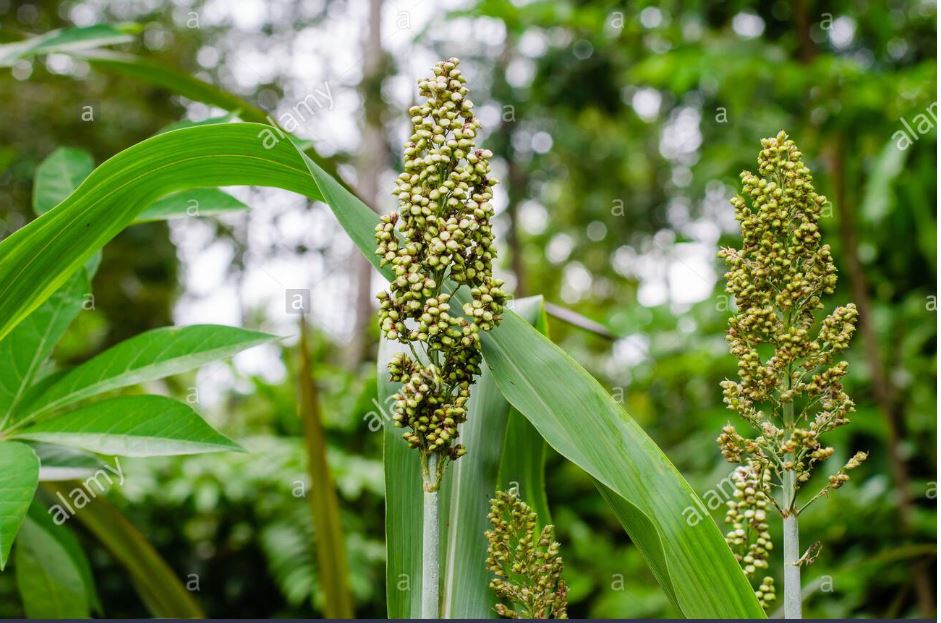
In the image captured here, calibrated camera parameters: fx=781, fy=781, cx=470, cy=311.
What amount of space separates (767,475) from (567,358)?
0.15m

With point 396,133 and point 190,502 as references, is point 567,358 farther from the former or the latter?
point 396,133

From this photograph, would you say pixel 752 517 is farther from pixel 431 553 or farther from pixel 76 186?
pixel 76 186

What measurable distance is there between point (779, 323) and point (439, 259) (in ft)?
0.76

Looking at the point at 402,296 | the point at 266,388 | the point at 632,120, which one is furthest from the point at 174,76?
the point at 632,120

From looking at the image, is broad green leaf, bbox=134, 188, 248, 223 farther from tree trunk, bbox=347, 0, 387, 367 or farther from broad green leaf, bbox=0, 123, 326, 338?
tree trunk, bbox=347, 0, 387, 367

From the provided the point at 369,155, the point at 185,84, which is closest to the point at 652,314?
the point at 185,84

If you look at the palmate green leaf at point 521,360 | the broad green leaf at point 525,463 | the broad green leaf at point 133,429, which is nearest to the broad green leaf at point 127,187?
the palmate green leaf at point 521,360

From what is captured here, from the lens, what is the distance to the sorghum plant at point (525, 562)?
52cm

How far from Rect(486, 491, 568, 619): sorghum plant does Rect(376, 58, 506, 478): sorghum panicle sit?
0.08 m

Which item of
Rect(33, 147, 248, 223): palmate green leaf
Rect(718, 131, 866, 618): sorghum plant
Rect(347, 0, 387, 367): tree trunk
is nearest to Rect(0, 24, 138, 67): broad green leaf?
Rect(33, 147, 248, 223): palmate green leaf

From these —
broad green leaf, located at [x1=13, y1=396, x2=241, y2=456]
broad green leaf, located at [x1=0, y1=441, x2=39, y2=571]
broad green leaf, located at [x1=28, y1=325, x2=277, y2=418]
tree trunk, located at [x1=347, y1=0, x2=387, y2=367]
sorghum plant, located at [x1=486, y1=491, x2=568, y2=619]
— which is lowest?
sorghum plant, located at [x1=486, y1=491, x2=568, y2=619]

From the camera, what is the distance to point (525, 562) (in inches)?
20.6

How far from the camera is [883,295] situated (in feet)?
11.0

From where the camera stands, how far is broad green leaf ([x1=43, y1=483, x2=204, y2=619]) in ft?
2.93
